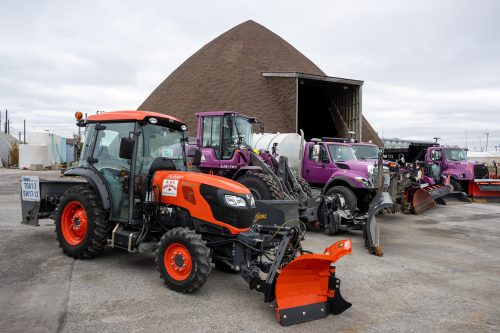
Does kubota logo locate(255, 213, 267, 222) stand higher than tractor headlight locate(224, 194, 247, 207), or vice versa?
tractor headlight locate(224, 194, 247, 207)

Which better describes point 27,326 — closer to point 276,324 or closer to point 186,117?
point 276,324

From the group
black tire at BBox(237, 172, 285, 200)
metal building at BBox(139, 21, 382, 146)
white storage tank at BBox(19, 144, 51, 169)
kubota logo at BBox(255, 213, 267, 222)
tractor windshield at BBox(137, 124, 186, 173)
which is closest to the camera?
tractor windshield at BBox(137, 124, 186, 173)

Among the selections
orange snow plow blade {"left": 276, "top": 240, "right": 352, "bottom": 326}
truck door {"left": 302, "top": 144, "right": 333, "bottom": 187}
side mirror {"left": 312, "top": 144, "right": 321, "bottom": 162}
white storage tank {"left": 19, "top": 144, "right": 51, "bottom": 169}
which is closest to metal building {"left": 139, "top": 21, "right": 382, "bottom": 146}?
white storage tank {"left": 19, "top": 144, "right": 51, "bottom": 169}

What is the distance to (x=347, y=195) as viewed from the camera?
9609 mm

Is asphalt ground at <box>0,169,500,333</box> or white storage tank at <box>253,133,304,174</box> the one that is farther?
white storage tank at <box>253,133,304,174</box>

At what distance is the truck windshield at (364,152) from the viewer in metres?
12.4

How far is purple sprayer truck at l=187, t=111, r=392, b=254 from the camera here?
8.25 metres

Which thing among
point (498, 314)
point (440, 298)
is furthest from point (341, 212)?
point (498, 314)

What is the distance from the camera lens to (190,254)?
179 inches

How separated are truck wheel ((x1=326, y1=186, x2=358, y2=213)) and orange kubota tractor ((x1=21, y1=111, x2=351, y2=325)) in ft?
11.6

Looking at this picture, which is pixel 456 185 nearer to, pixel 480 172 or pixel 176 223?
pixel 480 172

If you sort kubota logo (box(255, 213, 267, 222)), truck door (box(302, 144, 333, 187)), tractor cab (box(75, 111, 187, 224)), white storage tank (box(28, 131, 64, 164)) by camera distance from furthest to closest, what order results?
white storage tank (box(28, 131, 64, 164)) → truck door (box(302, 144, 333, 187)) → kubota logo (box(255, 213, 267, 222)) → tractor cab (box(75, 111, 187, 224))

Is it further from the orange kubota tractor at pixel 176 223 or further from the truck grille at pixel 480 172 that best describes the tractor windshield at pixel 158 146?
the truck grille at pixel 480 172

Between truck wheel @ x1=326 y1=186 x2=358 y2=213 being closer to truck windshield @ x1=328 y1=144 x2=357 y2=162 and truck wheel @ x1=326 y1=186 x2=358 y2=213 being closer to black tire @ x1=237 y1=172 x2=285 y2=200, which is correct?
truck windshield @ x1=328 y1=144 x2=357 y2=162
